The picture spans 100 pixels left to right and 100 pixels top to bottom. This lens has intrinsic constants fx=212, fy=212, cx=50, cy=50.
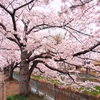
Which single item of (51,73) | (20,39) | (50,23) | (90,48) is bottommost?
(51,73)

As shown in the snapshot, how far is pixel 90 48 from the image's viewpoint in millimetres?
8977

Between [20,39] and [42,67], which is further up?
[20,39]

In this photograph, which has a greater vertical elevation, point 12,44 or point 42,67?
point 12,44

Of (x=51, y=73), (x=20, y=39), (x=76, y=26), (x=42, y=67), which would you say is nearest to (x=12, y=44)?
(x=42, y=67)

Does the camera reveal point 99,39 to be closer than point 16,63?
Yes

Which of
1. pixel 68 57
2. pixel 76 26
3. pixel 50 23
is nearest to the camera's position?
pixel 68 57

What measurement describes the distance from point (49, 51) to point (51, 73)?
138 inches

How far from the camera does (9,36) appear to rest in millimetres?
12203

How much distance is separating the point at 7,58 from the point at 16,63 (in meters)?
1.72

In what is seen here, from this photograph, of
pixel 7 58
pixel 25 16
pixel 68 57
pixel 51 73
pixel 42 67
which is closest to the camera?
pixel 68 57

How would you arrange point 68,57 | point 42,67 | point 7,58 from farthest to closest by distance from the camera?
point 7,58
point 42,67
point 68,57

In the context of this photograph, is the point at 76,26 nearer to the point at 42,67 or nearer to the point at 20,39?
the point at 20,39

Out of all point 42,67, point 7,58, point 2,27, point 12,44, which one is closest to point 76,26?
point 2,27

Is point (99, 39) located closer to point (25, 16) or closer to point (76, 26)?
point (76, 26)
